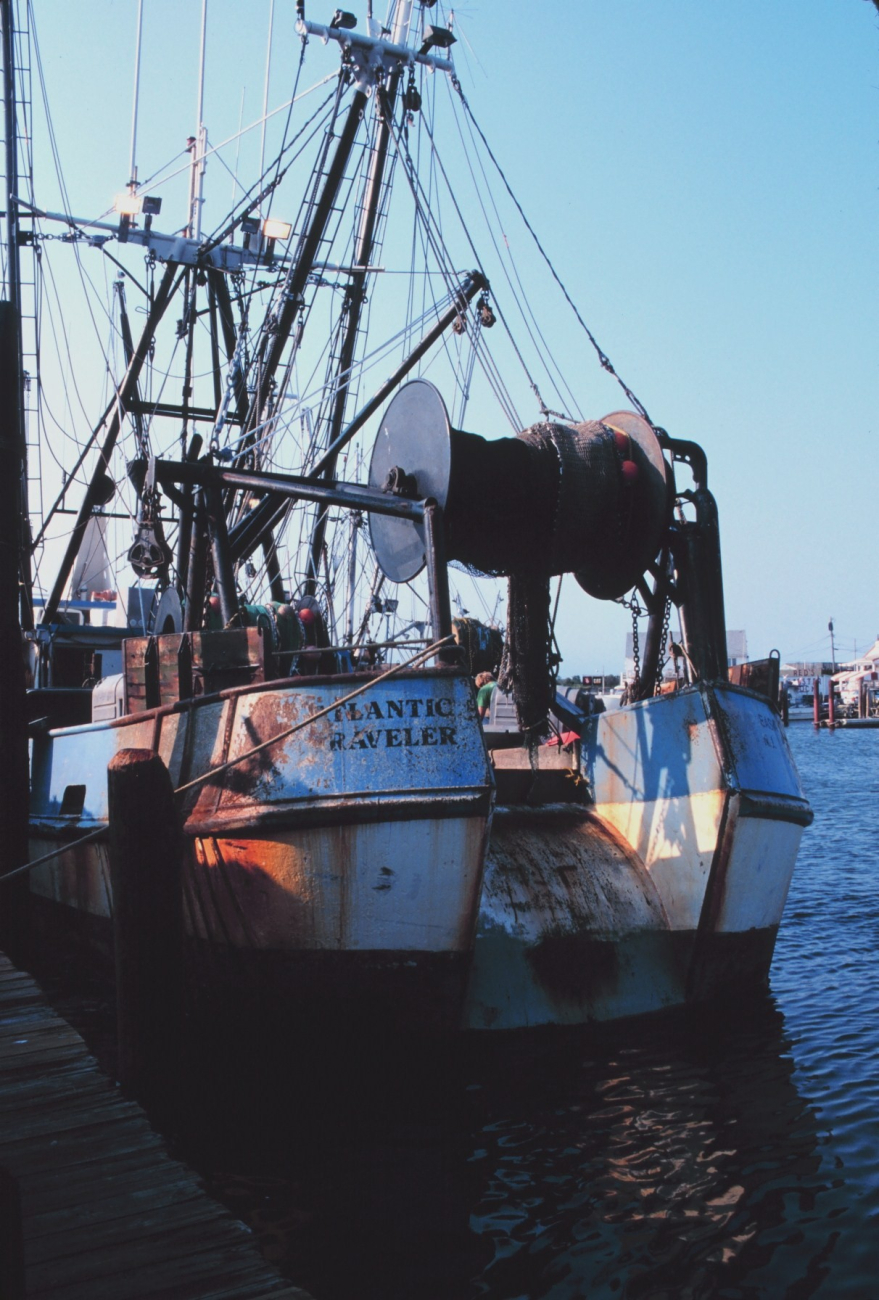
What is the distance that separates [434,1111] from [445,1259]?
5.54 ft

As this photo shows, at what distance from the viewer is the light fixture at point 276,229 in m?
25.6

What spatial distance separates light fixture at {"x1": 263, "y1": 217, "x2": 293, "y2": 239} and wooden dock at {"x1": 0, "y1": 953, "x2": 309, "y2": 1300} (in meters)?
23.6

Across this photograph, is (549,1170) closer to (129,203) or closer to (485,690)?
(485,690)

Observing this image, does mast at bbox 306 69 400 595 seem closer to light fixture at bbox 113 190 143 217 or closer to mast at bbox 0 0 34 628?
mast at bbox 0 0 34 628

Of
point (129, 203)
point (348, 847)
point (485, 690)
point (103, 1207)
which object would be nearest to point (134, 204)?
point (129, 203)

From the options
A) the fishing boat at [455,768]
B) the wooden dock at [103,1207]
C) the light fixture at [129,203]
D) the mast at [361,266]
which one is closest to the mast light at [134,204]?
the light fixture at [129,203]

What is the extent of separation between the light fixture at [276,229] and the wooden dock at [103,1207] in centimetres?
2363

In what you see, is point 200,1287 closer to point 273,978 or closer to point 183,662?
point 273,978

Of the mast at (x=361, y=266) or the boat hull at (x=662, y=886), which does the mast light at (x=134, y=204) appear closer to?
the mast at (x=361, y=266)

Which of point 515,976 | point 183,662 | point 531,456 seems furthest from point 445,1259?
point 531,456

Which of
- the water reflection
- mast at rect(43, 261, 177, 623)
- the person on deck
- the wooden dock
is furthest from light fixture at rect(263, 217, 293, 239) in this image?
the wooden dock

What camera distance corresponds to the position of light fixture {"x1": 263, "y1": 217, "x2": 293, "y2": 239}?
2556 cm

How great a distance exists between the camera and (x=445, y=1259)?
16.0 ft

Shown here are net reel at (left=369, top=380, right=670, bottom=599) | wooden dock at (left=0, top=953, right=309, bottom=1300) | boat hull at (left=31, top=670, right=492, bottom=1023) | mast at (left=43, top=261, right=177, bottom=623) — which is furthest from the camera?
mast at (left=43, top=261, right=177, bottom=623)
